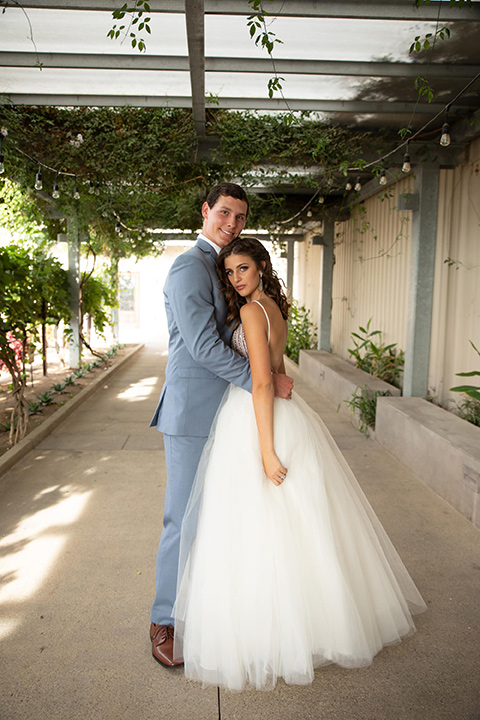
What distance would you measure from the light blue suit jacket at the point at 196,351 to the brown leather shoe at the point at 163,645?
0.79 m

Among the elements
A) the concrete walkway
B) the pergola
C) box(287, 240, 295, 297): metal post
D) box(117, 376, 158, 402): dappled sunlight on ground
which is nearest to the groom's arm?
the concrete walkway

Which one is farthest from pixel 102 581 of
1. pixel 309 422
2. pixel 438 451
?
pixel 438 451

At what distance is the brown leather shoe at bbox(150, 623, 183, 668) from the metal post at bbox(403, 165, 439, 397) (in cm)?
401

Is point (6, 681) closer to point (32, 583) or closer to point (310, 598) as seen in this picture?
point (32, 583)

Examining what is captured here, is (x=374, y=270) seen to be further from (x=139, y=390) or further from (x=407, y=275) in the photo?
(x=139, y=390)

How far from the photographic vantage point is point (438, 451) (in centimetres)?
394

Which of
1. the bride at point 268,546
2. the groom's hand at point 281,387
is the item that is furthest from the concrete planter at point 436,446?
the groom's hand at point 281,387

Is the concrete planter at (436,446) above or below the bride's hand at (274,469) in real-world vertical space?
below

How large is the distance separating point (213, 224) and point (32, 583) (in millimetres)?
1979

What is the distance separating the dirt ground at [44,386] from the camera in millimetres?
5731

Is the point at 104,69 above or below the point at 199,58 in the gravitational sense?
above

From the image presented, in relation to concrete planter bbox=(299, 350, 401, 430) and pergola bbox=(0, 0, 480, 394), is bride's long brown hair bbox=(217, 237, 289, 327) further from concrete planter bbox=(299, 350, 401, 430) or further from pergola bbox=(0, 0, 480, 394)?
concrete planter bbox=(299, 350, 401, 430)

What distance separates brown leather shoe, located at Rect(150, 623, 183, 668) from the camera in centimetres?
207

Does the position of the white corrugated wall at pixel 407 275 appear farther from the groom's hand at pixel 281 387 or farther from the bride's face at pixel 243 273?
the bride's face at pixel 243 273
